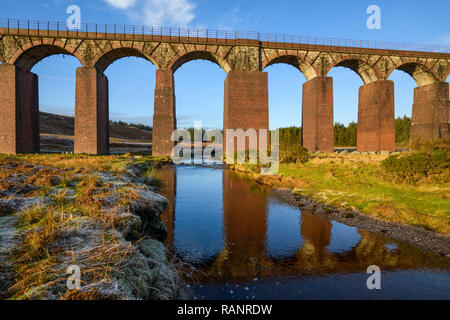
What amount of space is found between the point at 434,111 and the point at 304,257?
34.7 meters

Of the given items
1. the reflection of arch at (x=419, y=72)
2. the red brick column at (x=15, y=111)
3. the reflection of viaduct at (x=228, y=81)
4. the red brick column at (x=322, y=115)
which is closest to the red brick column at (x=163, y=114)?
the reflection of viaduct at (x=228, y=81)

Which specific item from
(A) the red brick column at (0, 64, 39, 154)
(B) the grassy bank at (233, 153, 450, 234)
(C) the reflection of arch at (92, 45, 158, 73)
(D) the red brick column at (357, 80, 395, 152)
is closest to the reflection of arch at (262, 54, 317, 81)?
(D) the red brick column at (357, 80, 395, 152)

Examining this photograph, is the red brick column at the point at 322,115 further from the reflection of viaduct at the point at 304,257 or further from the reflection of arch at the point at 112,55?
the reflection of viaduct at the point at 304,257

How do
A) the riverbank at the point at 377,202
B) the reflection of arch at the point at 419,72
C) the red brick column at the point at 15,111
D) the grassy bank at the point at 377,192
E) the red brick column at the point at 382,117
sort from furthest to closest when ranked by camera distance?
the reflection of arch at the point at 419,72
the red brick column at the point at 382,117
the red brick column at the point at 15,111
the grassy bank at the point at 377,192
the riverbank at the point at 377,202

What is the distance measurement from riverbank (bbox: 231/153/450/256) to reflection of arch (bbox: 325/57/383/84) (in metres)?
19.5

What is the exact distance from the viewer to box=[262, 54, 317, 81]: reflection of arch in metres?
27.3

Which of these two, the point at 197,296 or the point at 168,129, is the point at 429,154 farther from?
the point at 168,129

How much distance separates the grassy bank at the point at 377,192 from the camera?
6695 mm

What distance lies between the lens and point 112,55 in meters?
26.0

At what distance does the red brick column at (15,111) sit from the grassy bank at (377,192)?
2448 centimetres

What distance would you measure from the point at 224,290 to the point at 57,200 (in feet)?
12.7

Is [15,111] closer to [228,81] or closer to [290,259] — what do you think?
[228,81]
